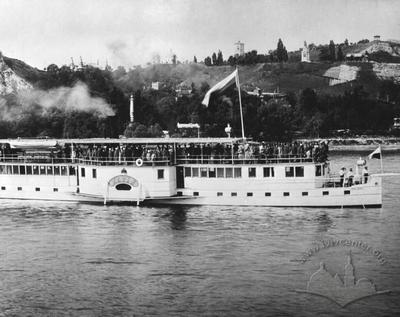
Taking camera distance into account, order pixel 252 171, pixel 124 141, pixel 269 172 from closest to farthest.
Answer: pixel 269 172 < pixel 252 171 < pixel 124 141

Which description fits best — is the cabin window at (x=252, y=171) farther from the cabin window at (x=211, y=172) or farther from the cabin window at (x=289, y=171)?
the cabin window at (x=211, y=172)

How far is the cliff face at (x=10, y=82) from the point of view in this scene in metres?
109

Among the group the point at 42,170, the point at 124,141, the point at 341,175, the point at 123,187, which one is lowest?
the point at 123,187

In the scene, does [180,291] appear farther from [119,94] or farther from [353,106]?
[353,106]

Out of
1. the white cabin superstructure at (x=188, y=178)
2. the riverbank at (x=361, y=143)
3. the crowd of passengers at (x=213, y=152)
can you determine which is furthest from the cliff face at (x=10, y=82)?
the crowd of passengers at (x=213, y=152)

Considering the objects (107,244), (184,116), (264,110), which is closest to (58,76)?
(184,116)

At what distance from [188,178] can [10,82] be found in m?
71.6

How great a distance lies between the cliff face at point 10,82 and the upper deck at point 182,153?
202 feet

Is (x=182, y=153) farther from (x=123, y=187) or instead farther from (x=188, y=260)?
(x=188, y=260)

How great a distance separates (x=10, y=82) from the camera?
4382 inches

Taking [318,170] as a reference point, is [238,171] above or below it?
above

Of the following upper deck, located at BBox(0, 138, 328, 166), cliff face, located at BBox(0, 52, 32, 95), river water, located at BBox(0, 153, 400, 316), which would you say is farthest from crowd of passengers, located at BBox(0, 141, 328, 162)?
cliff face, located at BBox(0, 52, 32, 95)

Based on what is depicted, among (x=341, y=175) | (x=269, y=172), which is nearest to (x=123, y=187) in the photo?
(x=269, y=172)

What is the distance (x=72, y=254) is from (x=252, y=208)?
1408 centimetres
